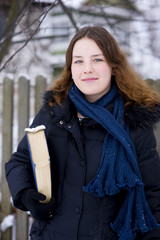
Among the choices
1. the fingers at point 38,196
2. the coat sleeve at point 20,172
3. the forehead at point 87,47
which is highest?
the forehead at point 87,47

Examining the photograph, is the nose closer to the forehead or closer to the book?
the forehead

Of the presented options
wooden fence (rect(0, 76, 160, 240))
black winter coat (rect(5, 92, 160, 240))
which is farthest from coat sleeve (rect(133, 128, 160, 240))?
wooden fence (rect(0, 76, 160, 240))

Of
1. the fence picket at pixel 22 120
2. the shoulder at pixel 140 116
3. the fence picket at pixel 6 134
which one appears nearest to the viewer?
the shoulder at pixel 140 116

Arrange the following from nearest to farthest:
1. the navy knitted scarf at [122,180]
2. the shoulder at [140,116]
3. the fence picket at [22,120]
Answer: the navy knitted scarf at [122,180], the shoulder at [140,116], the fence picket at [22,120]

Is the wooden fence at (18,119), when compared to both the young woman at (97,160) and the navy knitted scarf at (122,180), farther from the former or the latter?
the navy knitted scarf at (122,180)

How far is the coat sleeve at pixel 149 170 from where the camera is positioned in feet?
5.22

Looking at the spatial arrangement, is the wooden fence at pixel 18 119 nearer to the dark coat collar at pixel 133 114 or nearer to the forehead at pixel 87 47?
the dark coat collar at pixel 133 114

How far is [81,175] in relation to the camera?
5.33 feet

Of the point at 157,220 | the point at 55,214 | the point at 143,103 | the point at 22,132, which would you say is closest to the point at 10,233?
the point at 22,132

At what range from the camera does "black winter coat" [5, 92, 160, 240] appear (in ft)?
5.18

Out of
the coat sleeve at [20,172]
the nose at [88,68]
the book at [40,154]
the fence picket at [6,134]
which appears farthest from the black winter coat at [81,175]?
the fence picket at [6,134]

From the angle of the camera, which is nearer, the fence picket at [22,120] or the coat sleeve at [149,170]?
the coat sleeve at [149,170]

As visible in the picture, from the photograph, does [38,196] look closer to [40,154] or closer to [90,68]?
[40,154]

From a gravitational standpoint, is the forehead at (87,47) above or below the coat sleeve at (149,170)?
above
